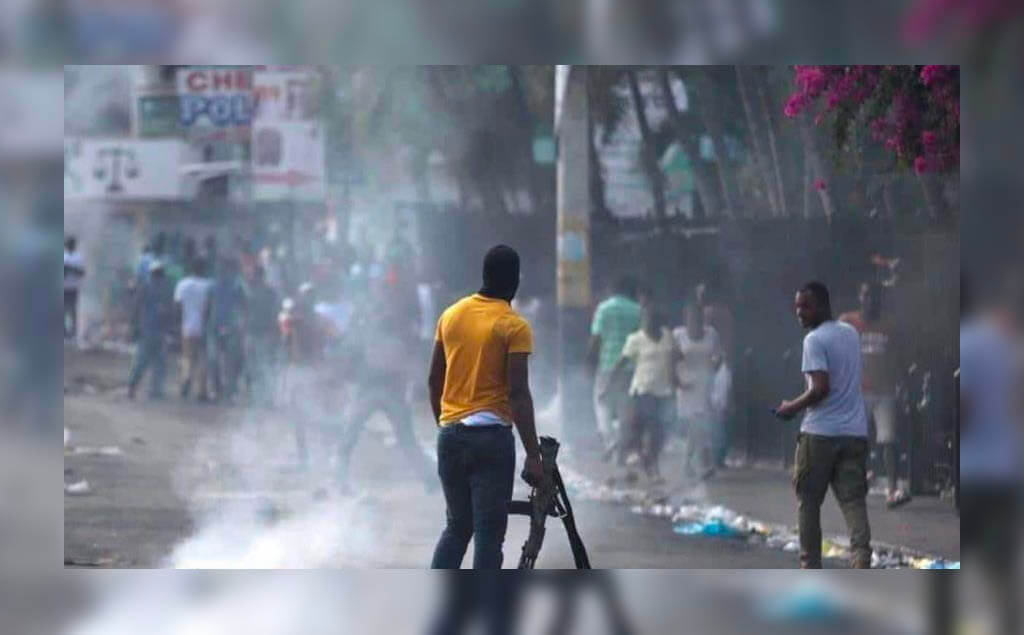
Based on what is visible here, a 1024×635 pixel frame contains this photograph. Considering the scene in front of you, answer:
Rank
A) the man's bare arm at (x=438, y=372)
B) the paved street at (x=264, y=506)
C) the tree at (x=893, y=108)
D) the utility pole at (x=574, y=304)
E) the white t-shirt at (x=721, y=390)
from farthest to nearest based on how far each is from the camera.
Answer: the utility pole at (x=574, y=304) → the white t-shirt at (x=721, y=390) → the paved street at (x=264, y=506) → the tree at (x=893, y=108) → the man's bare arm at (x=438, y=372)

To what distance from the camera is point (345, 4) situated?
25.2 ft

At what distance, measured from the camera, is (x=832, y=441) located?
7.64 meters

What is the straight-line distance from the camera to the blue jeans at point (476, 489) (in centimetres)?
683

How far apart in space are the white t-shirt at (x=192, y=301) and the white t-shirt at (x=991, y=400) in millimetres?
3728

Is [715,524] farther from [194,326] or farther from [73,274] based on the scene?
[73,274]

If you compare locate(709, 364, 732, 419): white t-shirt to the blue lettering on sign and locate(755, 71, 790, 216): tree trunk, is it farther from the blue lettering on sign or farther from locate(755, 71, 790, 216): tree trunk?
the blue lettering on sign

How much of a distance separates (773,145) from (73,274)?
3372mm

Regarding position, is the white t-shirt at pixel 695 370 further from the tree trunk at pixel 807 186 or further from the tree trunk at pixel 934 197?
the tree trunk at pixel 934 197

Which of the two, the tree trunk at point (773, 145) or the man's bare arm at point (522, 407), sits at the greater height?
the tree trunk at point (773, 145)

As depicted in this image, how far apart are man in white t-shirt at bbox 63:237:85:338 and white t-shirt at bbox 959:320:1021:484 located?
413cm

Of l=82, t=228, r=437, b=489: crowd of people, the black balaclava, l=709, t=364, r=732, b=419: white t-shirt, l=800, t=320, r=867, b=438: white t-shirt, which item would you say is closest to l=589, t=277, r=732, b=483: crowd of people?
l=709, t=364, r=732, b=419: white t-shirt

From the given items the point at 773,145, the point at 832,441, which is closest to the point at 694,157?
the point at 773,145

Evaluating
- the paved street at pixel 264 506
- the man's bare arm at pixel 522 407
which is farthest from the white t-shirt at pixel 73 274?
the man's bare arm at pixel 522 407

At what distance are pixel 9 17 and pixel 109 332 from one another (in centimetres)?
210
